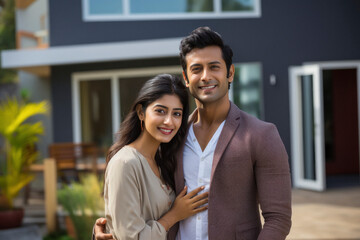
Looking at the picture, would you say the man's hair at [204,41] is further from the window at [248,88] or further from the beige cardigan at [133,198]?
the window at [248,88]

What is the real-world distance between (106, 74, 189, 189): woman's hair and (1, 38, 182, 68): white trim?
5635 millimetres

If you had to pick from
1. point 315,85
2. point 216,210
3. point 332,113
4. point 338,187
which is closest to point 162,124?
point 216,210

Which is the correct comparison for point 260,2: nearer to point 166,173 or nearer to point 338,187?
point 338,187

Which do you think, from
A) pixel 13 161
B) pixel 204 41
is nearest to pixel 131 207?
pixel 204 41

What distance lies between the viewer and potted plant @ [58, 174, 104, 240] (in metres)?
4.76

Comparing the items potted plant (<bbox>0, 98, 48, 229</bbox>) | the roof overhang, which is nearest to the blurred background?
the roof overhang

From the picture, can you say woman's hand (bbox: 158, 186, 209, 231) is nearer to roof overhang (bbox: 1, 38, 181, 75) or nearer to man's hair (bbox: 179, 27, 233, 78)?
man's hair (bbox: 179, 27, 233, 78)

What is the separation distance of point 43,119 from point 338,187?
22.6 ft

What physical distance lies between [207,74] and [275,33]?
6795 mm

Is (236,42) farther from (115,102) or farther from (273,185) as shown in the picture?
(273,185)

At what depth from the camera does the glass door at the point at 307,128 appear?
7492 mm

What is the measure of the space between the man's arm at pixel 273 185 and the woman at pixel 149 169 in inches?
10.6

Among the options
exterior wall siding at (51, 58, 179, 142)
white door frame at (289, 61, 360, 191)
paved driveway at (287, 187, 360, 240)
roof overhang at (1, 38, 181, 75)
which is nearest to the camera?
paved driveway at (287, 187, 360, 240)

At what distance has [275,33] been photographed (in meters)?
8.34
